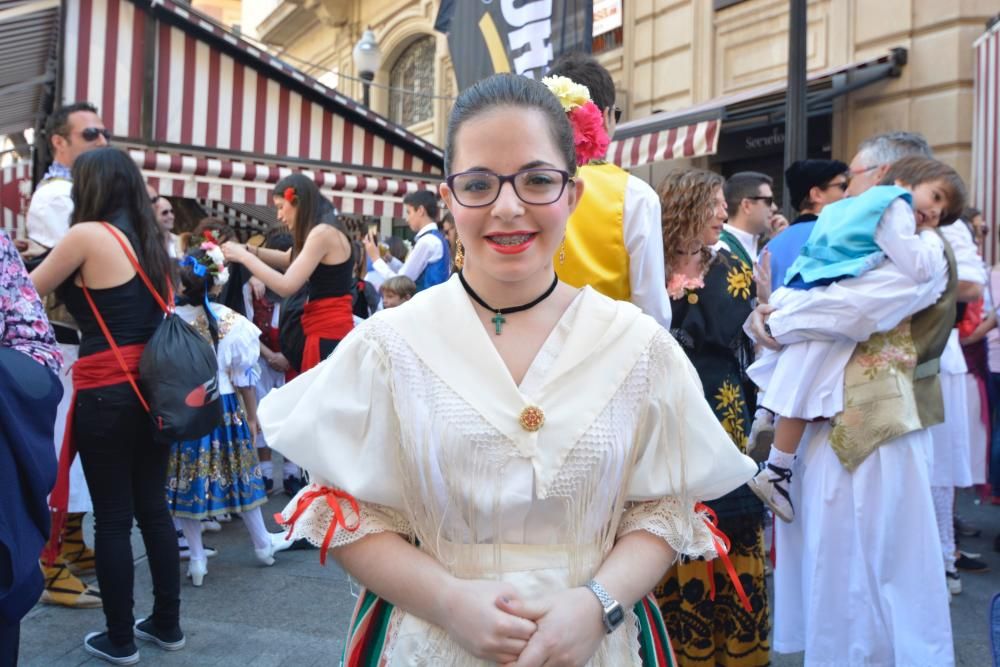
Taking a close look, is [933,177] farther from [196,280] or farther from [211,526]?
[211,526]

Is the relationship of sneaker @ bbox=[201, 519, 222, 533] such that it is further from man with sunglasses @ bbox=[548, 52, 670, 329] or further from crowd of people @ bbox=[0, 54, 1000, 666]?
man with sunglasses @ bbox=[548, 52, 670, 329]

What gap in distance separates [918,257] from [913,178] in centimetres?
74

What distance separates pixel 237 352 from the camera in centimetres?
474

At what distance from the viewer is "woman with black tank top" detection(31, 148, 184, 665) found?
3176 millimetres

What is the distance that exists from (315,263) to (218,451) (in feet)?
3.70

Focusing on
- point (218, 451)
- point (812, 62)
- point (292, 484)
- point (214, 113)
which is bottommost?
point (292, 484)

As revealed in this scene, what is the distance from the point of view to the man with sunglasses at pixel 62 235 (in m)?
3.96

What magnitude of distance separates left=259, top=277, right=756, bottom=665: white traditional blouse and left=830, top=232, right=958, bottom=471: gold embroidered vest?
66.3 inches

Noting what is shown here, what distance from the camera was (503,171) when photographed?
4.78ft

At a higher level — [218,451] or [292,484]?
[218,451]

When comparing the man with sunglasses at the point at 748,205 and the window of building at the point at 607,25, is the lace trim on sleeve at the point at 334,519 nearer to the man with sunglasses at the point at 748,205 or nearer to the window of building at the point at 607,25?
the man with sunglasses at the point at 748,205

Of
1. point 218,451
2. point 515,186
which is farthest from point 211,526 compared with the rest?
point 515,186

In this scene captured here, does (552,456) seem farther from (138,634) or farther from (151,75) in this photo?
(151,75)

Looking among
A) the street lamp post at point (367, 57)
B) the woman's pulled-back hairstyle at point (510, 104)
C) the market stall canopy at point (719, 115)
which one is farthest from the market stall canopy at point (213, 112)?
the woman's pulled-back hairstyle at point (510, 104)
